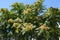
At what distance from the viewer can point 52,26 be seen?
11000 millimetres

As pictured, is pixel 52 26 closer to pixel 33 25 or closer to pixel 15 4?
pixel 33 25

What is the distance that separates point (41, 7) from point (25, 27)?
4.99ft

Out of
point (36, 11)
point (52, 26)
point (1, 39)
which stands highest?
point (36, 11)

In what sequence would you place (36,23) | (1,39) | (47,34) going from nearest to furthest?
(47,34)
(36,23)
(1,39)

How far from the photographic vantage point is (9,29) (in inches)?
456

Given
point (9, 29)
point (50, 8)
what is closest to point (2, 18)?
point (9, 29)

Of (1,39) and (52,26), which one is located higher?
(52,26)

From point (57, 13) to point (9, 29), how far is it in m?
2.68

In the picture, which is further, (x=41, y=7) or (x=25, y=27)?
(x=41, y=7)

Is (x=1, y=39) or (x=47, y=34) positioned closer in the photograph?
(x=47, y=34)

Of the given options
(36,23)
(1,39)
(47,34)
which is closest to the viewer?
(47,34)

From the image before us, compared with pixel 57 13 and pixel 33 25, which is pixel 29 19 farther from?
pixel 57 13

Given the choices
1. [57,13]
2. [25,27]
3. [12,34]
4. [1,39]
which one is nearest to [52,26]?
[57,13]

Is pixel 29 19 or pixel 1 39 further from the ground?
pixel 29 19
